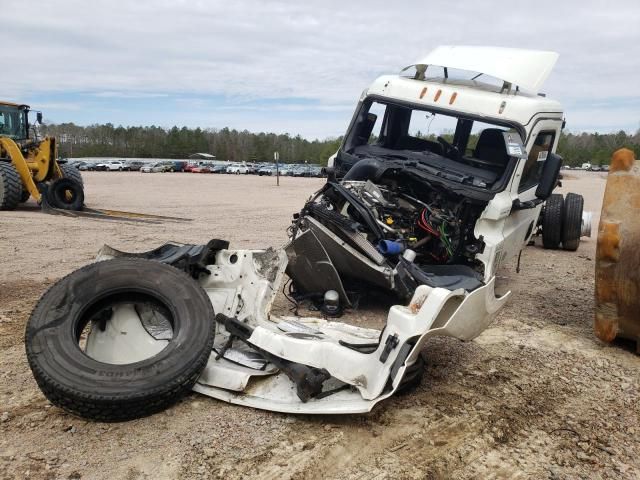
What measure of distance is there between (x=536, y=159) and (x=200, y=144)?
300ft

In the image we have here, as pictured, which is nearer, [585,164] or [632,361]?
[632,361]

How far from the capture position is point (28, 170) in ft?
41.9

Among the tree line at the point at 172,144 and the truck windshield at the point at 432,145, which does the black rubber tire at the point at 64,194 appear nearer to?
the truck windshield at the point at 432,145

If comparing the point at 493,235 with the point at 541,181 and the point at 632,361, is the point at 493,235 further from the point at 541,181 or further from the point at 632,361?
the point at 632,361

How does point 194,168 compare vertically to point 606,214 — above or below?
below

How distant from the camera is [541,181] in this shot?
20.0 ft

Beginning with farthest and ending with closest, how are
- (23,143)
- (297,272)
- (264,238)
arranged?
(23,143), (264,238), (297,272)

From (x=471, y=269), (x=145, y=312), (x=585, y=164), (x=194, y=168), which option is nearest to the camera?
(x=145, y=312)

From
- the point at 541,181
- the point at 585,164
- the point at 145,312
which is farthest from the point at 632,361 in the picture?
the point at 585,164

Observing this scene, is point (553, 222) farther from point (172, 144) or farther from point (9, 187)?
point (172, 144)

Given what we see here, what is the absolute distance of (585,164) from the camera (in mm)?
86188

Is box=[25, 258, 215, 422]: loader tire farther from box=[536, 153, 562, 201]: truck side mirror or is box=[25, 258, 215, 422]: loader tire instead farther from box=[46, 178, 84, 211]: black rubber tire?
box=[46, 178, 84, 211]: black rubber tire

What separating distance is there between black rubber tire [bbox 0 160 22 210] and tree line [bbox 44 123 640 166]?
2730 inches

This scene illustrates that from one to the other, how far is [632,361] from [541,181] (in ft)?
7.73
